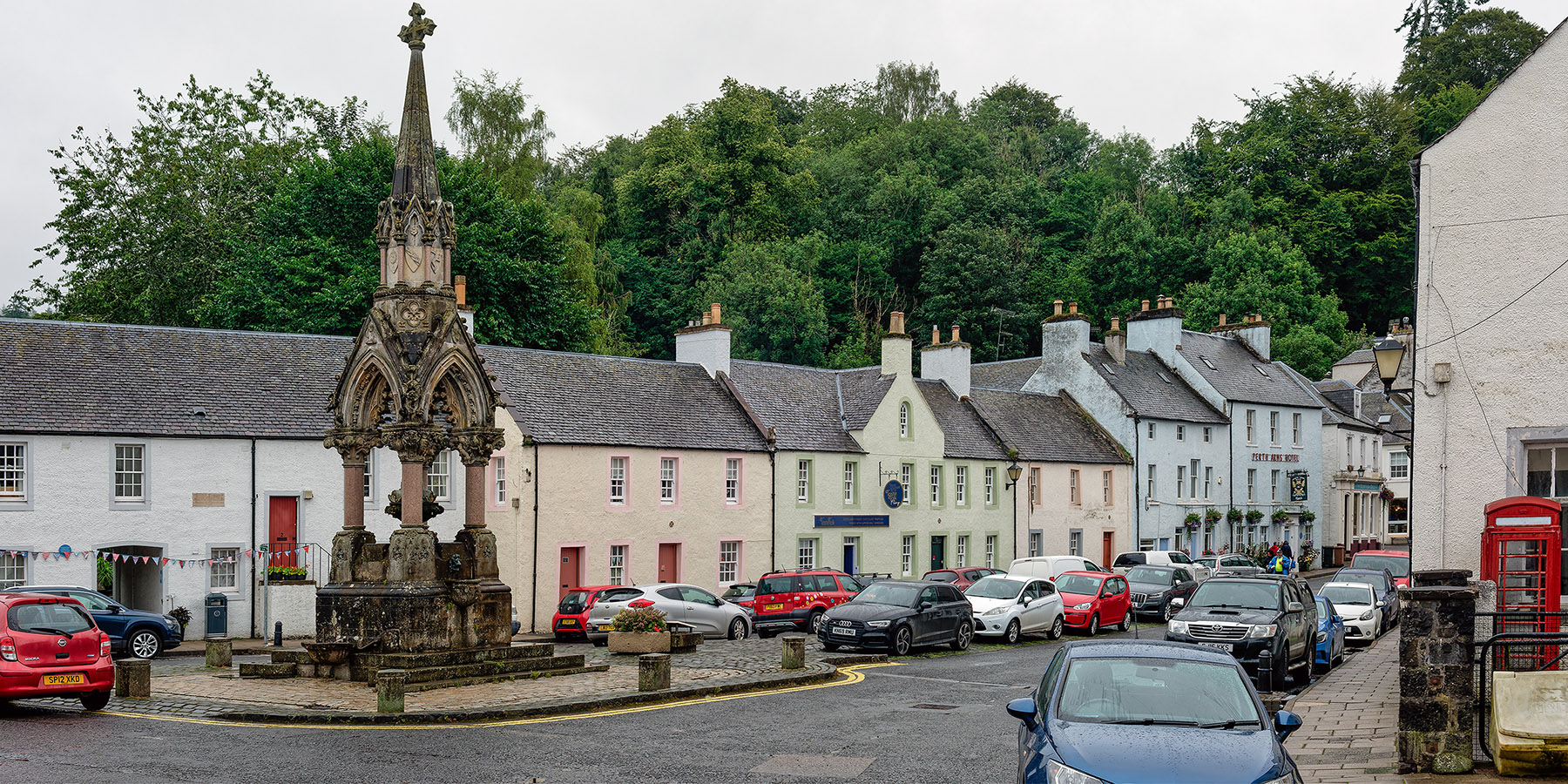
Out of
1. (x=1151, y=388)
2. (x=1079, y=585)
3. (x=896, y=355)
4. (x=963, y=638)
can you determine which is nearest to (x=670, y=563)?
(x=896, y=355)

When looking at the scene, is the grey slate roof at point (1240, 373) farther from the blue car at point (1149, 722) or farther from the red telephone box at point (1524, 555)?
the blue car at point (1149, 722)

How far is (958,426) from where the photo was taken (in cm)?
4788

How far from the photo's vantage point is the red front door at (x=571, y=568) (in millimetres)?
35594

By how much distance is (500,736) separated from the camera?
49.8 ft

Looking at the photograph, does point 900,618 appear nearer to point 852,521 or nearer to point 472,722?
point 472,722

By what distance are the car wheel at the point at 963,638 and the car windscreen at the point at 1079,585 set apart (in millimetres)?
6076

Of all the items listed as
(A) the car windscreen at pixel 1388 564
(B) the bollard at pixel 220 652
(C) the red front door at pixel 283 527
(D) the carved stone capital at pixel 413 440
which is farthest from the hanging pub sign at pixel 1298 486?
(B) the bollard at pixel 220 652

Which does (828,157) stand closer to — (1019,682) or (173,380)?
(173,380)

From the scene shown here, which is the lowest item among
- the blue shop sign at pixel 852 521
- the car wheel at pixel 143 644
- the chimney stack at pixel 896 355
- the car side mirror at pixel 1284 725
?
the car wheel at pixel 143 644

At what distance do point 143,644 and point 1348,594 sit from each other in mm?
27056

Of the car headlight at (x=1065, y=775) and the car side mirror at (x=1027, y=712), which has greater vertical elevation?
the car side mirror at (x=1027, y=712)

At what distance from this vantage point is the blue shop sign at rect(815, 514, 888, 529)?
42000mm

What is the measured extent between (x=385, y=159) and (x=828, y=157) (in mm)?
41504

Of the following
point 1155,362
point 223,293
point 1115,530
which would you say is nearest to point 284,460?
point 223,293
